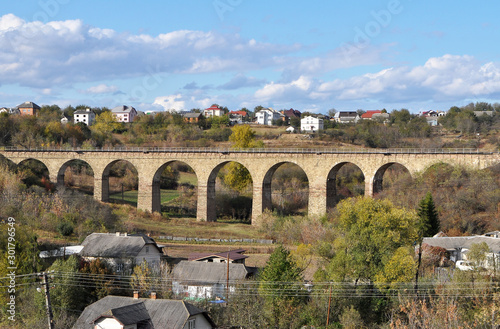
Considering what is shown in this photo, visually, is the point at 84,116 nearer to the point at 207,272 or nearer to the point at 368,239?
the point at 207,272

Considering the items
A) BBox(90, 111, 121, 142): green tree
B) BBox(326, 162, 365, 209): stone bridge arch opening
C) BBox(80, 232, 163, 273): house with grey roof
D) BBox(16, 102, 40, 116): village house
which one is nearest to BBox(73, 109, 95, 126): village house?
BBox(16, 102, 40, 116): village house

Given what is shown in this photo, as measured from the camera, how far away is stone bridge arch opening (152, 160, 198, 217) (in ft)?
210

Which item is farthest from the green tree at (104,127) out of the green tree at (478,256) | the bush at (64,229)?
the green tree at (478,256)

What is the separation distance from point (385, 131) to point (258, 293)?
243 feet

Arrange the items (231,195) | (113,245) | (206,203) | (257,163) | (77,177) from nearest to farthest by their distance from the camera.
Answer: (113,245)
(257,163)
(206,203)
(231,195)
(77,177)

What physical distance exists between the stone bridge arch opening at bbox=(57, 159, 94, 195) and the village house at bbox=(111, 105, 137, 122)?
53.0m

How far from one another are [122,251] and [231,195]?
116 feet

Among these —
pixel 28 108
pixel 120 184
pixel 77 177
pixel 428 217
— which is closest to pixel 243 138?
pixel 120 184

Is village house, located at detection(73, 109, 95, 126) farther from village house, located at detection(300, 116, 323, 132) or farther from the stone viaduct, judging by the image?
the stone viaduct

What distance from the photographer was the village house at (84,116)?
132 meters

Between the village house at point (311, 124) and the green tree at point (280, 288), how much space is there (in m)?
84.4

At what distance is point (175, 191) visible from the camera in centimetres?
7988

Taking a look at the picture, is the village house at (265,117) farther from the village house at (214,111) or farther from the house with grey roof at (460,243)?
the house with grey roof at (460,243)

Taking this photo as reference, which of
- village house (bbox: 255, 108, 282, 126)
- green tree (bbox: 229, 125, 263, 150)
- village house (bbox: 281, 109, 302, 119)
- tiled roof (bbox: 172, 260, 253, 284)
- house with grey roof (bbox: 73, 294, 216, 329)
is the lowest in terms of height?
house with grey roof (bbox: 73, 294, 216, 329)
